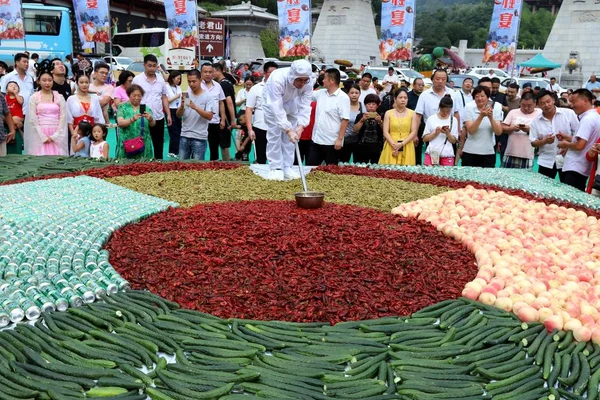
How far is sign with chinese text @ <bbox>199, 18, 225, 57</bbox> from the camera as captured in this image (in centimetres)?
2708

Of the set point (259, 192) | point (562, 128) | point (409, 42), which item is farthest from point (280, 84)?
point (409, 42)

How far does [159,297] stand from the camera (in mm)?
3324

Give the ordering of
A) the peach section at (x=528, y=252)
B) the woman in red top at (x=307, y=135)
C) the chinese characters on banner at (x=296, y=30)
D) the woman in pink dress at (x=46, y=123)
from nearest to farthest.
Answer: the peach section at (x=528, y=252) → the woman in pink dress at (x=46, y=123) → the woman in red top at (x=307, y=135) → the chinese characters on banner at (x=296, y=30)

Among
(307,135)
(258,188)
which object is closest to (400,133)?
(307,135)

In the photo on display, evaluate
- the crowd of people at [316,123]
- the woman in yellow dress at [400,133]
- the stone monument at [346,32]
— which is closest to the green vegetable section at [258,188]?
the crowd of people at [316,123]

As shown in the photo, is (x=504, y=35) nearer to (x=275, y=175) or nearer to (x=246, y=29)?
(x=275, y=175)

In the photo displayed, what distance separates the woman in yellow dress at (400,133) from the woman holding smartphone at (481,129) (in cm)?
83

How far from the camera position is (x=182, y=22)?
16.5 meters

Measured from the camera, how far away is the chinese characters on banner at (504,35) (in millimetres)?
18578

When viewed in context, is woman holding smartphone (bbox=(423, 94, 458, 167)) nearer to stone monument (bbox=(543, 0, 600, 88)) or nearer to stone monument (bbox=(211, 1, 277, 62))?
stone monument (bbox=(543, 0, 600, 88))

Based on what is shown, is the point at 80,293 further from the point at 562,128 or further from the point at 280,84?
the point at 562,128

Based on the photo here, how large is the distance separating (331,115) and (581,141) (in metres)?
3.00

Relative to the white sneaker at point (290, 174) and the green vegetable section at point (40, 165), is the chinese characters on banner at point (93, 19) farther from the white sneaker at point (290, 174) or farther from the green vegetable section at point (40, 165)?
the white sneaker at point (290, 174)

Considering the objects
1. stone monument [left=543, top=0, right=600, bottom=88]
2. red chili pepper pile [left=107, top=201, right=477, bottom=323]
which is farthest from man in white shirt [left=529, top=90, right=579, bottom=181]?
stone monument [left=543, top=0, right=600, bottom=88]
